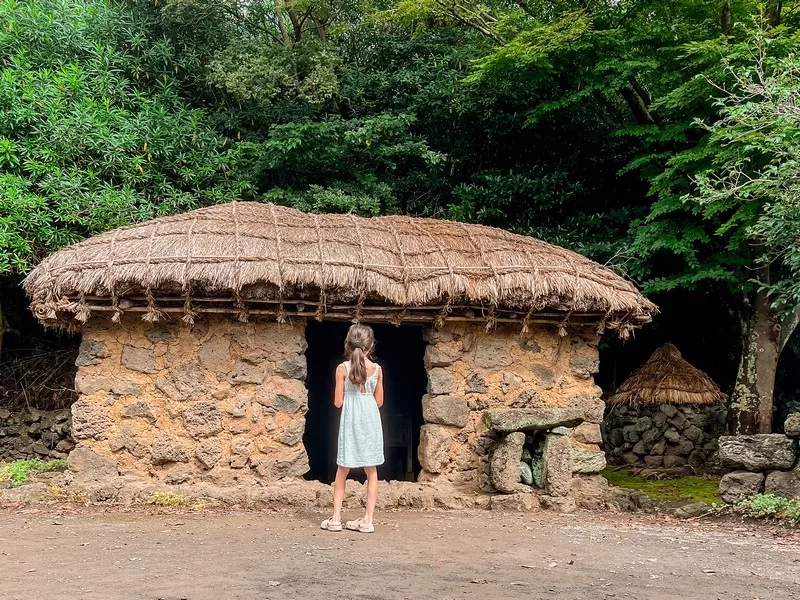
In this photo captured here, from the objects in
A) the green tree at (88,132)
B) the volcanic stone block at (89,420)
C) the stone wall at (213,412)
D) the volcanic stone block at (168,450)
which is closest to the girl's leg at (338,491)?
the stone wall at (213,412)

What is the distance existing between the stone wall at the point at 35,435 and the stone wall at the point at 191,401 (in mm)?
3483

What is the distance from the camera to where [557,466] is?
7.71m

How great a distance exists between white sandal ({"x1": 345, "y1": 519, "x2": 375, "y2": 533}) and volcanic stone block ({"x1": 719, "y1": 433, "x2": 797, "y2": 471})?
142 inches

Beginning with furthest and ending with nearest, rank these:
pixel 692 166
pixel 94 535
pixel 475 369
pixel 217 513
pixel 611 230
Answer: pixel 611 230, pixel 692 166, pixel 475 369, pixel 217 513, pixel 94 535

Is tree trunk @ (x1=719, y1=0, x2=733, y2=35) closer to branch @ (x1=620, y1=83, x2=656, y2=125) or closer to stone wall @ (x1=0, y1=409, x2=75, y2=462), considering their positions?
branch @ (x1=620, y1=83, x2=656, y2=125)

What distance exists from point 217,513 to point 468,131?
24.5ft

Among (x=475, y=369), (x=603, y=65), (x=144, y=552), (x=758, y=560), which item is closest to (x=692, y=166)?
(x=603, y=65)

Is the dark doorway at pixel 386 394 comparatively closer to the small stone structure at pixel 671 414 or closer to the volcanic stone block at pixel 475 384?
the volcanic stone block at pixel 475 384

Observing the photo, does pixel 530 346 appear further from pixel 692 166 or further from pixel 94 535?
pixel 94 535

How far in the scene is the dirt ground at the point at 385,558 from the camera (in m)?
4.43

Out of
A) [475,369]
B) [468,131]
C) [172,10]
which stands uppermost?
[172,10]

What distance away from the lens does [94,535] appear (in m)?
5.85

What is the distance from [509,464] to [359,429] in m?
2.13

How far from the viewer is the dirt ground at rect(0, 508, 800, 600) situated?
443 cm
